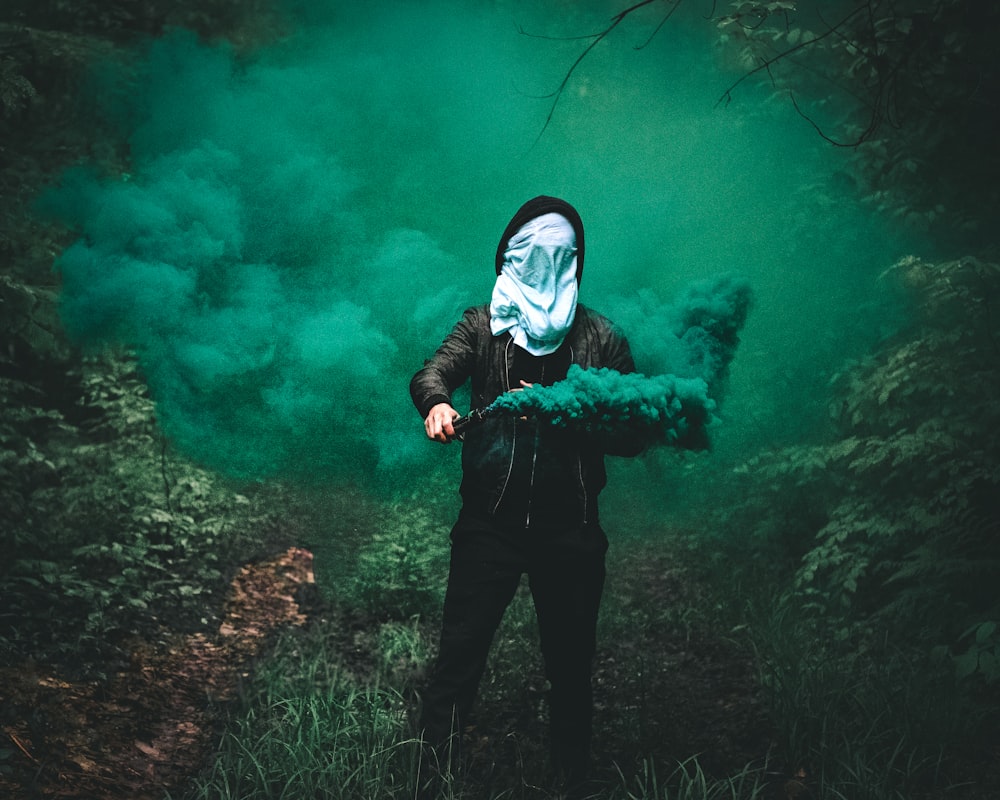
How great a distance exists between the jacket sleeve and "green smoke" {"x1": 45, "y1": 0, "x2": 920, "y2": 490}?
3.52ft

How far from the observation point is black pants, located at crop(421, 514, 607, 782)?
1.92 metres

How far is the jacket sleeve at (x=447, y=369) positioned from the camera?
191 centimetres

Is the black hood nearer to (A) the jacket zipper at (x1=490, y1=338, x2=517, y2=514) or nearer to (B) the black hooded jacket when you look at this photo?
(B) the black hooded jacket

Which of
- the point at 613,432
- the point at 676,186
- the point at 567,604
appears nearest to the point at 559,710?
the point at 567,604

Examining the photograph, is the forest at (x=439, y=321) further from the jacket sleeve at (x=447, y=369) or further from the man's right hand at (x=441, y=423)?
the man's right hand at (x=441, y=423)

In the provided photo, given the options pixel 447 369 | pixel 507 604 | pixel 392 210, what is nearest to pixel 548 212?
pixel 447 369

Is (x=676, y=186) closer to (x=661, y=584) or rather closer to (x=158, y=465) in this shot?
(x=661, y=584)

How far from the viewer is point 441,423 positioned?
183 centimetres

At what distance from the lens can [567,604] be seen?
2000 millimetres

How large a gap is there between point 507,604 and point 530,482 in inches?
13.8

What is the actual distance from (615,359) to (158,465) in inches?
107

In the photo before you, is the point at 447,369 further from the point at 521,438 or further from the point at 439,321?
the point at 439,321

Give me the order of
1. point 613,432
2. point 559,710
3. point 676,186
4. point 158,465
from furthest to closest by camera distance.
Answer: point 158,465 → point 676,186 → point 559,710 → point 613,432

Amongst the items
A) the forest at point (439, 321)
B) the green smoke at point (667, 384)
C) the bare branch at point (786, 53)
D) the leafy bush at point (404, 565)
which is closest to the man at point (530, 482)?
the green smoke at point (667, 384)
